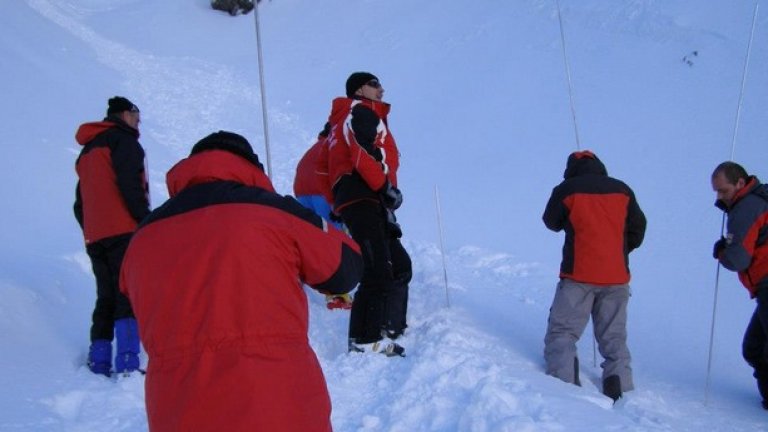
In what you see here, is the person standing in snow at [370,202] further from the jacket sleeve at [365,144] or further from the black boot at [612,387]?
the black boot at [612,387]

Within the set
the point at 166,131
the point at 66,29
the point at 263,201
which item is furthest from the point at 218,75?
the point at 263,201

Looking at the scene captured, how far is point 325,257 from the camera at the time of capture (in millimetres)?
2082

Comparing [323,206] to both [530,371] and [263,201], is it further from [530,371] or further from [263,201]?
[263,201]

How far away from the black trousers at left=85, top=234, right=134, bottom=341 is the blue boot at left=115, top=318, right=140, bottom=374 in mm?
54

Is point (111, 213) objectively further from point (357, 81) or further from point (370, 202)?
point (357, 81)

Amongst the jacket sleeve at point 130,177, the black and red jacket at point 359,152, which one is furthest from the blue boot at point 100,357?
the black and red jacket at point 359,152

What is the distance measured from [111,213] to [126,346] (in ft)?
2.66

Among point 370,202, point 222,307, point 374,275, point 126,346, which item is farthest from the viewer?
point 370,202

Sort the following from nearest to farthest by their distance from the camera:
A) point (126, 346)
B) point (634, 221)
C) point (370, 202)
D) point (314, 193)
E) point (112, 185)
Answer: point (126, 346), point (112, 185), point (370, 202), point (634, 221), point (314, 193)

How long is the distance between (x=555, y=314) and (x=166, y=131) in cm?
1030

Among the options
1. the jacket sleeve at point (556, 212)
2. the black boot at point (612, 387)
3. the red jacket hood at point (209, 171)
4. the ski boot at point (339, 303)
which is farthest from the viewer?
the ski boot at point (339, 303)

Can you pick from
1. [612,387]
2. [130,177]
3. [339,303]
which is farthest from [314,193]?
[612,387]

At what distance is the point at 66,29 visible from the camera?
18.9m

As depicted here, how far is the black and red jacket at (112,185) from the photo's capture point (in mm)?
3773
